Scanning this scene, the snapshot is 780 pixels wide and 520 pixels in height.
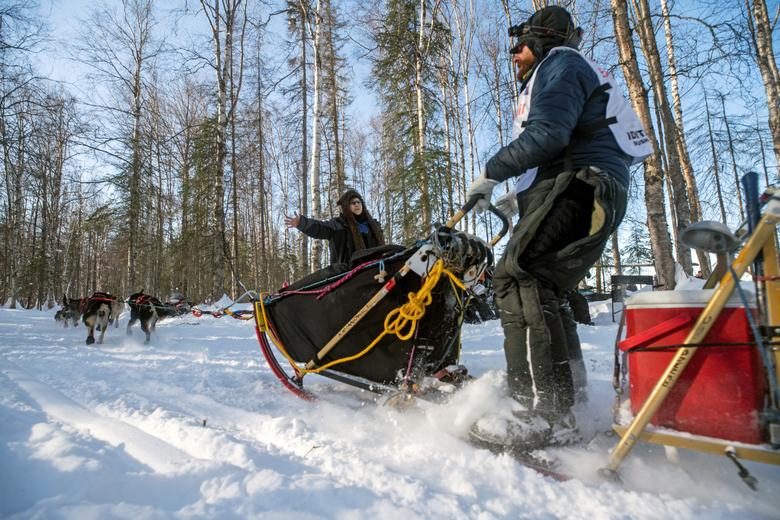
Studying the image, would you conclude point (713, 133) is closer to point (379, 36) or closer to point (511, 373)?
point (379, 36)

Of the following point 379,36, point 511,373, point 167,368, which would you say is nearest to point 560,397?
point 511,373

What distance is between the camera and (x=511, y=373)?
174 centimetres

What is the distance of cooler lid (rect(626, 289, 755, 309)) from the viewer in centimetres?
126

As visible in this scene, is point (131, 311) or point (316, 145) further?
point (316, 145)

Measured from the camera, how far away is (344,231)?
402 cm

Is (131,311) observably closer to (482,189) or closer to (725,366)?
(482,189)

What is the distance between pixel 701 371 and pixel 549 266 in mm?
615

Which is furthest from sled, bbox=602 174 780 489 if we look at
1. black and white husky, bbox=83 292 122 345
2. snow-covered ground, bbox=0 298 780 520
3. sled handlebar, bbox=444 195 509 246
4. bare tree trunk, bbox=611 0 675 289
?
black and white husky, bbox=83 292 122 345

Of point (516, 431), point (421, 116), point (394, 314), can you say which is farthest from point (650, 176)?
point (421, 116)

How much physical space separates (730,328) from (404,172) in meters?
10.1

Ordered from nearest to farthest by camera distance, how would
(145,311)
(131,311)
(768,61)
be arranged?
(145,311) → (131,311) → (768,61)

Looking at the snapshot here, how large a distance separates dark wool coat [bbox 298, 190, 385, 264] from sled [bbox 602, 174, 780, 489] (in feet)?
9.50

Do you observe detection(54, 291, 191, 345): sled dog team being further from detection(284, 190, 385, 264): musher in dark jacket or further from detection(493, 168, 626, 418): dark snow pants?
detection(493, 168, 626, 418): dark snow pants

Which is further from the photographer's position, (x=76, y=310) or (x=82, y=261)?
(x=82, y=261)
